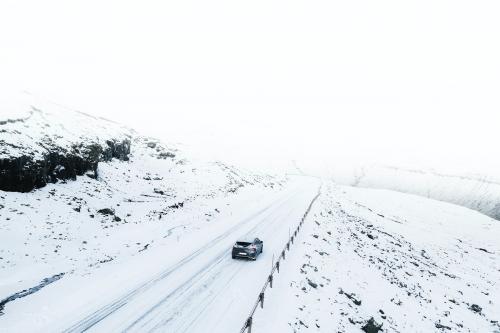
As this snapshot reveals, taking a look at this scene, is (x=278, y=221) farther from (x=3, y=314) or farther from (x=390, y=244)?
(x=3, y=314)

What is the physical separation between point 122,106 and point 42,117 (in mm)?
82766

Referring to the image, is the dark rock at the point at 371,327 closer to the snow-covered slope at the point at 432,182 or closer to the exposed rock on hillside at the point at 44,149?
the exposed rock on hillside at the point at 44,149

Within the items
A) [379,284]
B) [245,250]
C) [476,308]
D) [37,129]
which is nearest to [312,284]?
[245,250]

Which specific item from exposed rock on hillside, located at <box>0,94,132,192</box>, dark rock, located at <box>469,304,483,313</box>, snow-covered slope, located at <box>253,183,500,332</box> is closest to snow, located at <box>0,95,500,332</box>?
snow-covered slope, located at <box>253,183,500,332</box>

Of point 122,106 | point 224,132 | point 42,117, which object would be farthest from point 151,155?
point 224,132

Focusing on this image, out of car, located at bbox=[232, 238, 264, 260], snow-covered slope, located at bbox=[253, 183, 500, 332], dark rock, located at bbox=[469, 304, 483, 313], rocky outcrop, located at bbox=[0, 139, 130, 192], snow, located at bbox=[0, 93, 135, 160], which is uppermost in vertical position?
snow, located at bbox=[0, 93, 135, 160]

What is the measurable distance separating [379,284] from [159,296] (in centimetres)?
1536

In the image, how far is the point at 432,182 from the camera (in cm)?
14512

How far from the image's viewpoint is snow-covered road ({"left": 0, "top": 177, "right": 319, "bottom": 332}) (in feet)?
37.9

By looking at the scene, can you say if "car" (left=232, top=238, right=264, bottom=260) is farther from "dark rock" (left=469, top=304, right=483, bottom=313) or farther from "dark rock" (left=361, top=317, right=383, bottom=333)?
"dark rock" (left=469, top=304, right=483, bottom=313)

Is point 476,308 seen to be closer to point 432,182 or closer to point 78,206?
point 78,206

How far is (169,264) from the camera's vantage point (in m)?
18.2

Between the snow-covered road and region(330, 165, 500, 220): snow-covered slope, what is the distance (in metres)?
119

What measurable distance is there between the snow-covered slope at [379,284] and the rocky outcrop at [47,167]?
17.9 m
